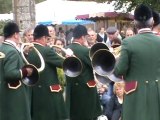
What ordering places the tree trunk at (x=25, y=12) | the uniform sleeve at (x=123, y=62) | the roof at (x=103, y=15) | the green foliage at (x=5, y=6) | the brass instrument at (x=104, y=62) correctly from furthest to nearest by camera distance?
the green foliage at (x=5, y=6) < the roof at (x=103, y=15) < the tree trunk at (x=25, y=12) < the brass instrument at (x=104, y=62) < the uniform sleeve at (x=123, y=62)

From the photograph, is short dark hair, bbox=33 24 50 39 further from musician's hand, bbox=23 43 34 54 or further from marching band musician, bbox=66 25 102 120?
marching band musician, bbox=66 25 102 120

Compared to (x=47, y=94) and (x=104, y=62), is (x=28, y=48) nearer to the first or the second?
(x=47, y=94)

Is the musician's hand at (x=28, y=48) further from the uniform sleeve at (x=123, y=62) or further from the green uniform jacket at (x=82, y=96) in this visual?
the uniform sleeve at (x=123, y=62)

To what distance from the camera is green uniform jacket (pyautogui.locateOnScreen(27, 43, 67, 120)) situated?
845cm

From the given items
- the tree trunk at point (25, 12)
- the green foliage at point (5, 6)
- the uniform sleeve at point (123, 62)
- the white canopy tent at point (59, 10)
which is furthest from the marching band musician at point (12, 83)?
the green foliage at point (5, 6)

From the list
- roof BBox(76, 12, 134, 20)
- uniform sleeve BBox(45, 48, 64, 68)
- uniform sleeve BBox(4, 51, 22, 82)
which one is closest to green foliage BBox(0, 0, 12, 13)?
roof BBox(76, 12, 134, 20)

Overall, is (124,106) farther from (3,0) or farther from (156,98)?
(3,0)

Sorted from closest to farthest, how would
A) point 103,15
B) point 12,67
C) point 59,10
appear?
point 12,67
point 59,10
point 103,15

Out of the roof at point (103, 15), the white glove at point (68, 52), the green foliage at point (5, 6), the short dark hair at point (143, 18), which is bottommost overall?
the green foliage at point (5, 6)

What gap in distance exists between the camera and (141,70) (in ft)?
21.2

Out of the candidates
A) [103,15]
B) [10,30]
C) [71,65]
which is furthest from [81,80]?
[103,15]

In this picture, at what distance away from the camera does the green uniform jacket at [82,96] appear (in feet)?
29.0

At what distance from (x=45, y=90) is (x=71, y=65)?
611mm

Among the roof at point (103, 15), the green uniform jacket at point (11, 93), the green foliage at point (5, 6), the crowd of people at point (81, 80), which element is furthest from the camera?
the green foliage at point (5, 6)
